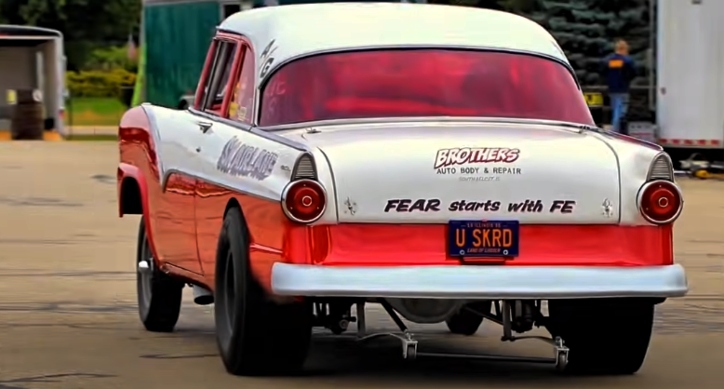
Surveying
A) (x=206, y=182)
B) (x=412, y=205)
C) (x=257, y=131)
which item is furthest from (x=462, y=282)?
(x=206, y=182)

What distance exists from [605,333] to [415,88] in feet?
4.81

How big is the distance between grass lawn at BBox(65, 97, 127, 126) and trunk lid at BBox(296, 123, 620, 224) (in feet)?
122

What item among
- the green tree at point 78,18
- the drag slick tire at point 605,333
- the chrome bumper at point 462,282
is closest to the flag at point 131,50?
the green tree at point 78,18

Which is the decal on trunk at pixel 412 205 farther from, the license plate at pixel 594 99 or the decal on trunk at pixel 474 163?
the license plate at pixel 594 99

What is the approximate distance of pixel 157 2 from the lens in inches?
1340

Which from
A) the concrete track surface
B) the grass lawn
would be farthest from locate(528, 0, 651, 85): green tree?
the concrete track surface

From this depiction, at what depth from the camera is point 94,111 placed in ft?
180

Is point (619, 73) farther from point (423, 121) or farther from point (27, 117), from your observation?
point (423, 121)

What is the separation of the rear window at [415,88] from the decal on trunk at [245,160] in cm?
27

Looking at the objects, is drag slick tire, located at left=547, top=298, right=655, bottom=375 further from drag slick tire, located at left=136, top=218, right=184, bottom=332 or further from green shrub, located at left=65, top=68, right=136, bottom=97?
green shrub, located at left=65, top=68, right=136, bottom=97

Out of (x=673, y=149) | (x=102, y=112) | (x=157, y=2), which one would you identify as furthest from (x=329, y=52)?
(x=102, y=112)

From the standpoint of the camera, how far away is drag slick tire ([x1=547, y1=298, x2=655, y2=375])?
26.3ft

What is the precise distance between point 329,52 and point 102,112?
4624 cm

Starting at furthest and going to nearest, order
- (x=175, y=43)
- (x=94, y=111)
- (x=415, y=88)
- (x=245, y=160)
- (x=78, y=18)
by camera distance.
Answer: (x=78, y=18)
(x=94, y=111)
(x=175, y=43)
(x=415, y=88)
(x=245, y=160)
